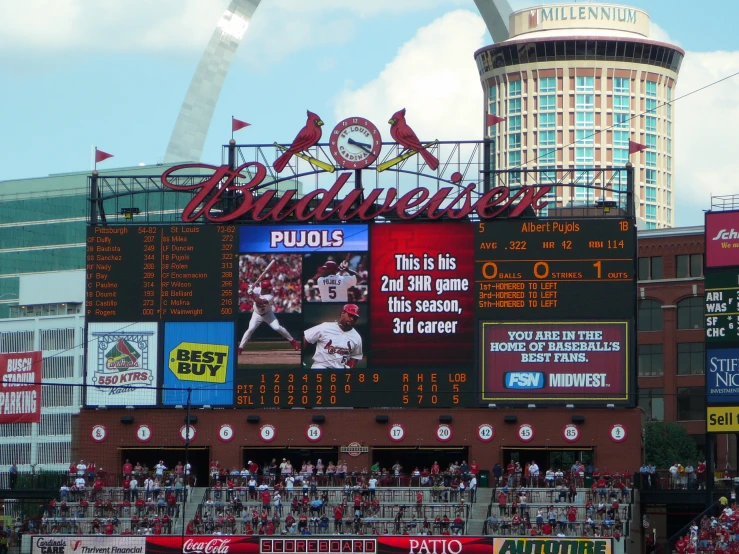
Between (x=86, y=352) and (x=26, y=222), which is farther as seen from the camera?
(x=26, y=222)

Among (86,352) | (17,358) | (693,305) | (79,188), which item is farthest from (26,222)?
(86,352)

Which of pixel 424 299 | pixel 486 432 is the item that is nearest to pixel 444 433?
pixel 486 432

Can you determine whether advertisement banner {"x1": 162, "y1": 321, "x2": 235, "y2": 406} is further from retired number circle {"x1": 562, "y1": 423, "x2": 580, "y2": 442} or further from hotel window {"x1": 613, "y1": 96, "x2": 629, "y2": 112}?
hotel window {"x1": 613, "y1": 96, "x2": 629, "y2": 112}

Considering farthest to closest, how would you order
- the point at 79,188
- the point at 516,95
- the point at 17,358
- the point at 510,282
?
the point at 516,95
the point at 79,188
the point at 17,358
the point at 510,282

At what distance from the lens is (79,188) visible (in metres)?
116

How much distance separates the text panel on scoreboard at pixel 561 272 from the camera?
168 feet

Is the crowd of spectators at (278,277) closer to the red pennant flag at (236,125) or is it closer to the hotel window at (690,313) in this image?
the red pennant flag at (236,125)

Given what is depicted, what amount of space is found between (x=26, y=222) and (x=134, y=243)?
6836 centimetres

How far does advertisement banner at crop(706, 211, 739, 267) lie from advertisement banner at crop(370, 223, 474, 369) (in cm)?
811

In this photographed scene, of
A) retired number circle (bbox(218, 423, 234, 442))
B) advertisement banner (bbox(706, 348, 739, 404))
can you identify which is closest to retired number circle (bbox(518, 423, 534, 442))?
advertisement banner (bbox(706, 348, 739, 404))

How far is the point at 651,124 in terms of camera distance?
159m

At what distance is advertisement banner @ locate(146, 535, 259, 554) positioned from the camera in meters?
50.8

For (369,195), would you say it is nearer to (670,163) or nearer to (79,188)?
(79,188)

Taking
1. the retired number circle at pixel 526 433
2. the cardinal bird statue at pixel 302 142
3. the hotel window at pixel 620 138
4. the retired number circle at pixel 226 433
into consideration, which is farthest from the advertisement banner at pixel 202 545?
the hotel window at pixel 620 138
